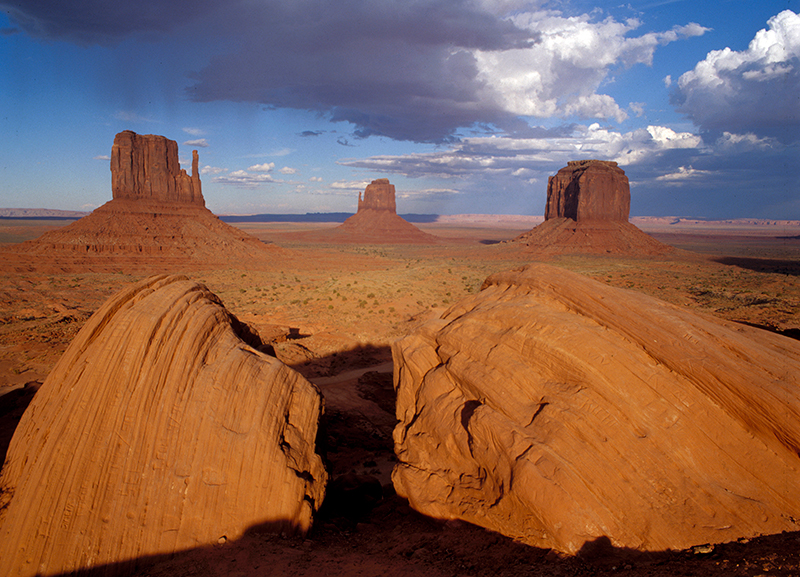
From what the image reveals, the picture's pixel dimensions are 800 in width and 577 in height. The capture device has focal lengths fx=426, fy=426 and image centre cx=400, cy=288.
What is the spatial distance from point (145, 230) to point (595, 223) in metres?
83.1

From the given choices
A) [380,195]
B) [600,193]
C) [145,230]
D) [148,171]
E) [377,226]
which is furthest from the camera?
[380,195]

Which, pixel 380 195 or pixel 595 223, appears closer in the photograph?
pixel 595 223

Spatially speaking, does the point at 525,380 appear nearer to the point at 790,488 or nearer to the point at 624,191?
the point at 790,488

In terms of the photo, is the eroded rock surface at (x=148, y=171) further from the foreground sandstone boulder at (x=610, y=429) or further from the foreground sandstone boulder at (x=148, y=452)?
the foreground sandstone boulder at (x=610, y=429)

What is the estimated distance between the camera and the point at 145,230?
2530 inches

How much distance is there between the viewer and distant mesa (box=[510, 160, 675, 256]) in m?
80.8

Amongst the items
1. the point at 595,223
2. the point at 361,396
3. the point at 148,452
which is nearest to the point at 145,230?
the point at 361,396

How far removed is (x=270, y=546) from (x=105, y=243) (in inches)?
2653

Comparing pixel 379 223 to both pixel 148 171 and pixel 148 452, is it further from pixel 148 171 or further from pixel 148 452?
pixel 148 452

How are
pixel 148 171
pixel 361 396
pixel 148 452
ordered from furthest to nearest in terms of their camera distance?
pixel 148 171
pixel 361 396
pixel 148 452

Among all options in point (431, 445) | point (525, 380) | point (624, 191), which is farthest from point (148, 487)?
point (624, 191)

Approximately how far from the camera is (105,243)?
59.2 metres

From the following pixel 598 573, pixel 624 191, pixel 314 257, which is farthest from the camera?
pixel 624 191

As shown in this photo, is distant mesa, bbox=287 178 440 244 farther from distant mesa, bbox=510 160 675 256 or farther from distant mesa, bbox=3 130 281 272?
distant mesa, bbox=3 130 281 272
